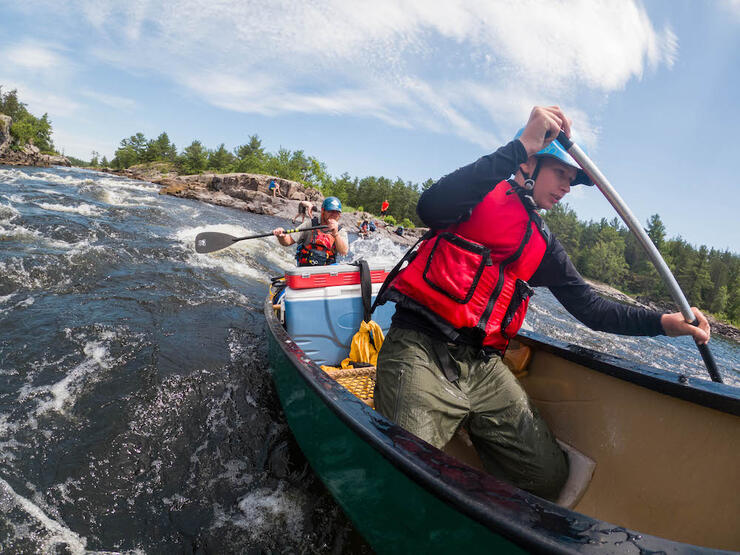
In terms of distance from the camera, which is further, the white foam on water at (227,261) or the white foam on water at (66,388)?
the white foam on water at (227,261)

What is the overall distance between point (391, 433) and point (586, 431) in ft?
4.94

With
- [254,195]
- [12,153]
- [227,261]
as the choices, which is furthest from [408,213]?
[227,261]

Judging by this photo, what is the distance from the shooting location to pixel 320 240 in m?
5.20

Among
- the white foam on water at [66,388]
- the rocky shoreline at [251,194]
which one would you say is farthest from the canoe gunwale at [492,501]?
the rocky shoreline at [251,194]

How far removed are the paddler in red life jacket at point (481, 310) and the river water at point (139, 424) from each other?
3.96 feet

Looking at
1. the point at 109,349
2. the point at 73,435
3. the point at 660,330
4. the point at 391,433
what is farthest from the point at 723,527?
the point at 109,349

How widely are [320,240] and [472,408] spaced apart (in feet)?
12.1

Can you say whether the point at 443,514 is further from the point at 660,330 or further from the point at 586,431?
the point at 660,330

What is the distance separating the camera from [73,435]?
113 inches

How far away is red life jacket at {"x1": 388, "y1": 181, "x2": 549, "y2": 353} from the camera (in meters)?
1.88

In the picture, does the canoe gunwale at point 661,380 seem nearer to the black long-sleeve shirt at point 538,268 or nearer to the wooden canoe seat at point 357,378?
the black long-sleeve shirt at point 538,268

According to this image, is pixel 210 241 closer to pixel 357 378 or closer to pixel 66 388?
pixel 66 388

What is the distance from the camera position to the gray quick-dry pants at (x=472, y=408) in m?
1.77

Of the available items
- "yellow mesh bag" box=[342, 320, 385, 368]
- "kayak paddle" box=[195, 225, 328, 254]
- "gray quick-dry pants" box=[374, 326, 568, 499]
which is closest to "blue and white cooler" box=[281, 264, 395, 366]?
"yellow mesh bag" box=[342, 320, 385, 368]
